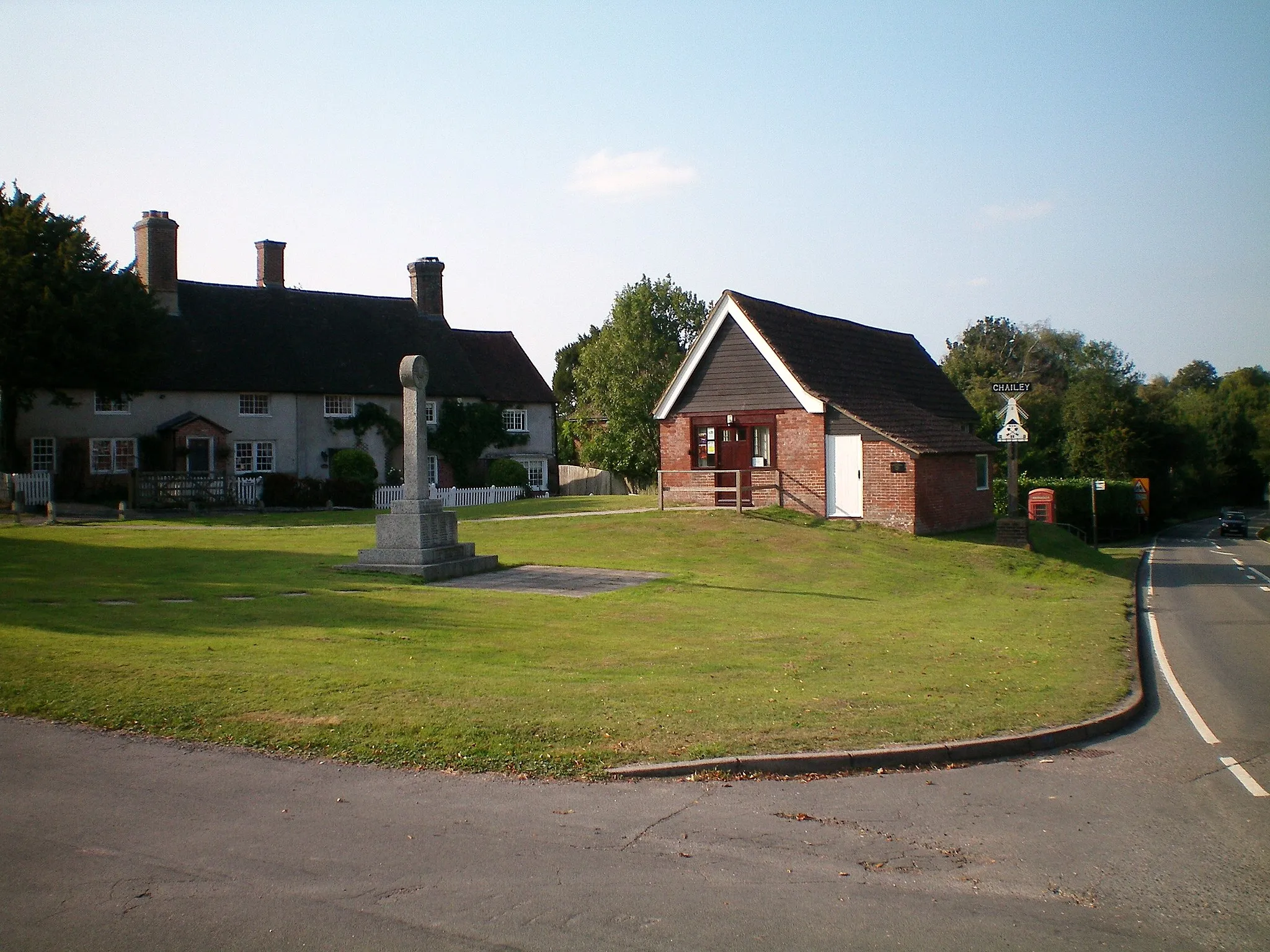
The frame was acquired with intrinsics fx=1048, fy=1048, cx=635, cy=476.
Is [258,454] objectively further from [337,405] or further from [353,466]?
[353,466]

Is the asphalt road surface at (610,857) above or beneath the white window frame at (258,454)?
beneath

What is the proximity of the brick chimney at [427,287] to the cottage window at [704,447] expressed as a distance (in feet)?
71.9

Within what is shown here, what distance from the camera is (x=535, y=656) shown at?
11.8 m

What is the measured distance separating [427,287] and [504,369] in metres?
5.53

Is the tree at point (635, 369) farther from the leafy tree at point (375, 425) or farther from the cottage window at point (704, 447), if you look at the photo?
the cottage window at point (704, 447)

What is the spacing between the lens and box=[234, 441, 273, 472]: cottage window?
43.9 meters

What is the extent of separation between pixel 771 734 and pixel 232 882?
14.5 feet

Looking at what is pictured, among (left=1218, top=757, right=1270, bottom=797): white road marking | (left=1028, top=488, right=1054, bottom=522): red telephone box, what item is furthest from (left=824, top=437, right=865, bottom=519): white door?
(left=1218, top=757, right=1270, bottom=797): white road marking

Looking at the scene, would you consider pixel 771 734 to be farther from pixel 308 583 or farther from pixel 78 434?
pixel 78 434

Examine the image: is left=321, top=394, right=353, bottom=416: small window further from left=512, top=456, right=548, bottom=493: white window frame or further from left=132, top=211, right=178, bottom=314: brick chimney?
left=512, top=456, right=548, bottom=493: white window frame

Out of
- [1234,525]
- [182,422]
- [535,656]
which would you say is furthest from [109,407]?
[1234,525]

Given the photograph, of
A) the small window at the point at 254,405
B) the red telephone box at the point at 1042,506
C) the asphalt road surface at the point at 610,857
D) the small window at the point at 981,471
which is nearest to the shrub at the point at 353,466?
the small window at the point at 254,405

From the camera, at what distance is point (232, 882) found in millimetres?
5629

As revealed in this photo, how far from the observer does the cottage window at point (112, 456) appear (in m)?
40.5
